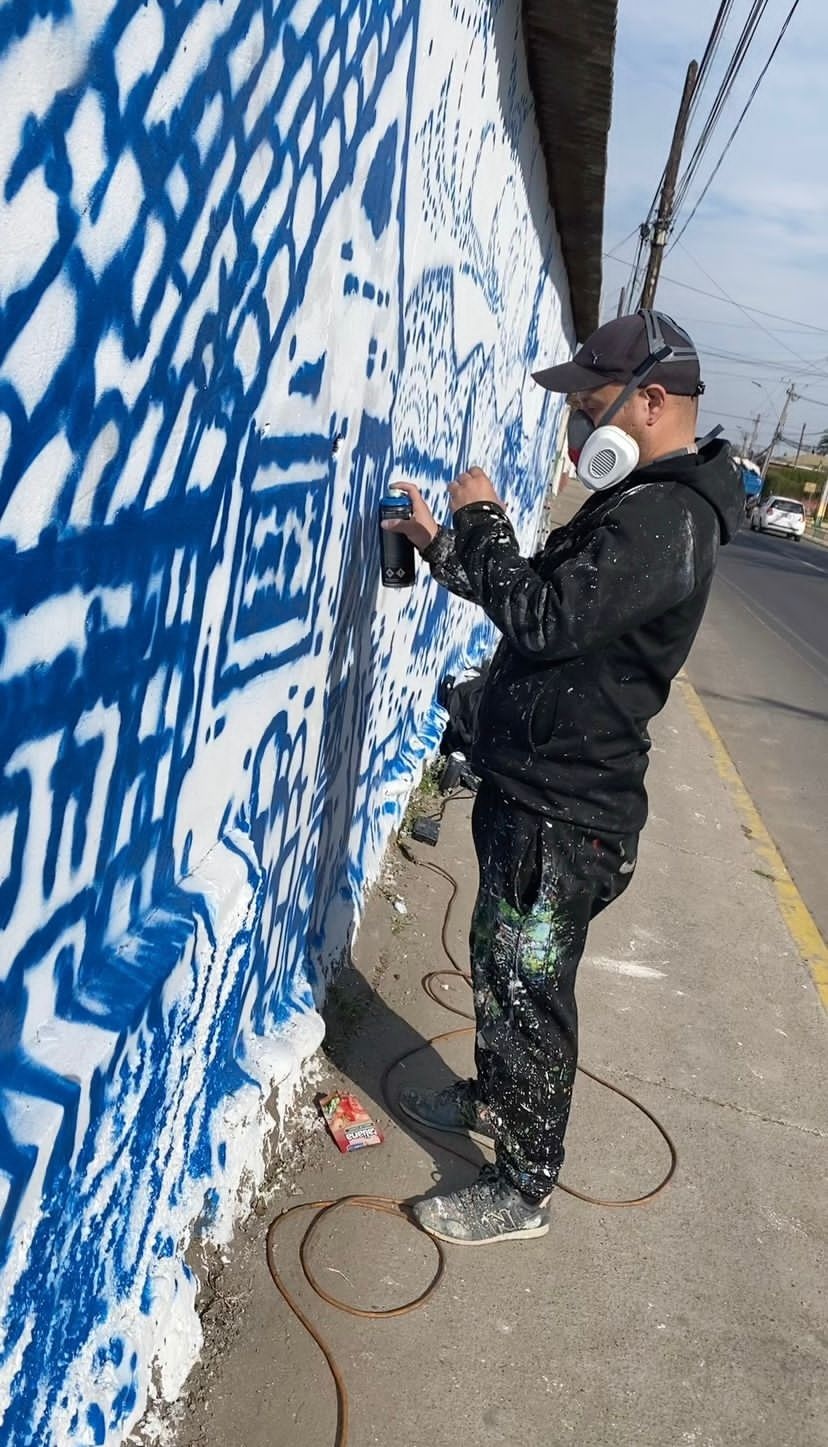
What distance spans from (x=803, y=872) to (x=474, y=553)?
166 inches

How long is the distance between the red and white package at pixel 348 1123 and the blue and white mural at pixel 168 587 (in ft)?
0.70

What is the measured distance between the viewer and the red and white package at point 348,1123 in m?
3.09

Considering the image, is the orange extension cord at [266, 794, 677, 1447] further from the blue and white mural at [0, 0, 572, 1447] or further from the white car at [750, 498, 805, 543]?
the white car at [750, 498, 805, 543]

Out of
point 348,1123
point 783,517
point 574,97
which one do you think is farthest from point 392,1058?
point 783,517

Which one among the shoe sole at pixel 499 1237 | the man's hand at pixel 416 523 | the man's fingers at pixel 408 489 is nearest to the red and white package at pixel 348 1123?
the shoe sole at pixel 499 1237

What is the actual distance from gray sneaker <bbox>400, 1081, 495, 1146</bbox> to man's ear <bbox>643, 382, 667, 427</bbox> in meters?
1.80

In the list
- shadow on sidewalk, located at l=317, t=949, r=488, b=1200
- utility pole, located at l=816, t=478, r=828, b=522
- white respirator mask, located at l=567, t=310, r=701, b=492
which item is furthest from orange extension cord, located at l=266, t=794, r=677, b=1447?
utility pole, located at l=816, t=478, r=828, b=522

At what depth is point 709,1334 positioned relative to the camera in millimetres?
2719

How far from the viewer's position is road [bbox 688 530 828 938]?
6906mm

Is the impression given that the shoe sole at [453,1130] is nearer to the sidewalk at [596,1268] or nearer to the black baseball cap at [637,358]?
the sidewalk at [596,1268]

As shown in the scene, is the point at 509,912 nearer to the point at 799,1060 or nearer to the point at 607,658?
the point at 607,658

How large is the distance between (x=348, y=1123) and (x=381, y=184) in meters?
2.45

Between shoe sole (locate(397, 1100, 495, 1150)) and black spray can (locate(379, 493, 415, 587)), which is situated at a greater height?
black spray can (locate(379, 493, 415, 587))

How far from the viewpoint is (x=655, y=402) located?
2568 millimetres
